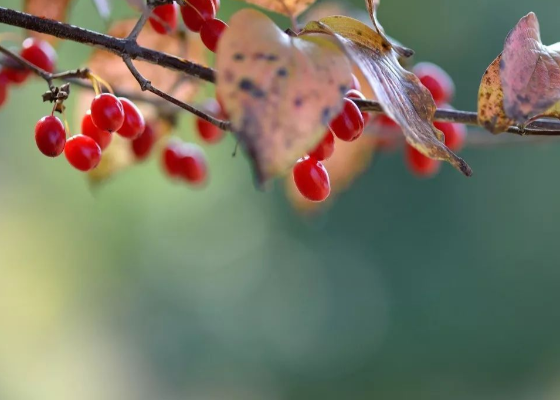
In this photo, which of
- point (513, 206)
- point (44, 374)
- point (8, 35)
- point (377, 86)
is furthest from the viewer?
point (44, 374)

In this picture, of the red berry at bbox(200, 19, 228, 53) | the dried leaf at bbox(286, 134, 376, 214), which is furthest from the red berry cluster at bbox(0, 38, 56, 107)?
the dried leaf at bbox(286, 134, 376, 214)

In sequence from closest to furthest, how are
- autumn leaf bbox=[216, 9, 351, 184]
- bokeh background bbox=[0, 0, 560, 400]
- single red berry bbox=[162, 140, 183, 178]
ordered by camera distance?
autumn leaf bbox=[216, 9, 351, 184] → single red berry bbox=[162, 140, 183, 178] → bokeh background bbox=[0, 0, 560, 400]

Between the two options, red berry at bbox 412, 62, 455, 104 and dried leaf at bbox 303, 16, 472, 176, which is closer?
dried leaf at bbox 303, 16, 472, 176

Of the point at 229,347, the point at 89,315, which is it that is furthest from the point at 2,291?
the point at 229,347

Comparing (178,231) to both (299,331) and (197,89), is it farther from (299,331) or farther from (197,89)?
(197,89)

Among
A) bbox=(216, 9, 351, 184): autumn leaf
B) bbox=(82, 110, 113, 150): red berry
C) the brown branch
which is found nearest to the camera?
bbox=(216, 9, 351, 184): autumn leaf

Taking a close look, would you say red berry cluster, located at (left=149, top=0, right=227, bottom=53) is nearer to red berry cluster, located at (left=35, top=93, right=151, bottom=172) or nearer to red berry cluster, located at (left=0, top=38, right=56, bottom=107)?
Result: red berry cluster, located at (left=35, top=93, right=151, bottom=172)

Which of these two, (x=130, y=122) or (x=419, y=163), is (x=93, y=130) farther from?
(x=419, y=163)
